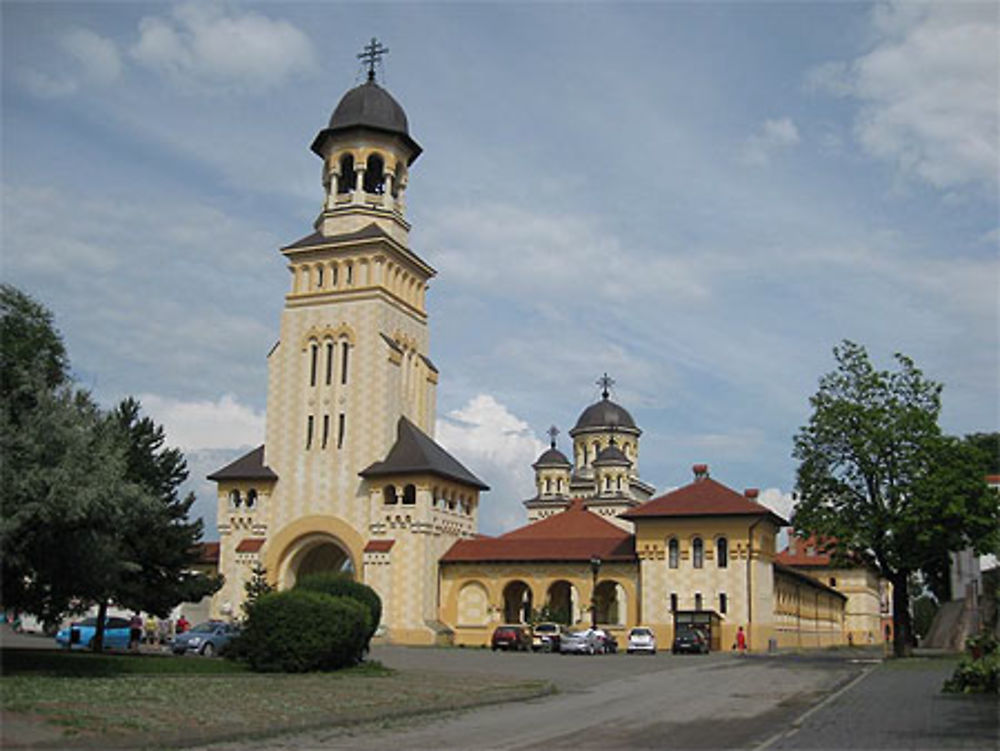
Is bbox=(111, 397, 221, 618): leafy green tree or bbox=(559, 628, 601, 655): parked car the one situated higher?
bbox=(111, 397, 221, 618): leafy green tree

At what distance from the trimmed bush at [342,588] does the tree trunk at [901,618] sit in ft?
68.5

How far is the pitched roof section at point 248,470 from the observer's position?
5476 cm

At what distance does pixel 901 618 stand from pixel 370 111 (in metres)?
36.2

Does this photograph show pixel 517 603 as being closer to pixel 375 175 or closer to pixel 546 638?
pixel 546 638

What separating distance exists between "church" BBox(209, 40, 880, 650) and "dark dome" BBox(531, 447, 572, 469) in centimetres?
3685

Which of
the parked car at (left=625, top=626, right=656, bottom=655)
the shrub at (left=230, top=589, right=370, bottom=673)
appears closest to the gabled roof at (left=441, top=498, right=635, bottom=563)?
the parked car at (left=625, top=626, right=656, bottom=655)

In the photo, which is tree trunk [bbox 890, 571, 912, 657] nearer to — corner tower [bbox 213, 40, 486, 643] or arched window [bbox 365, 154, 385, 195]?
corner tower [bbox 213, 40, 486, 643]

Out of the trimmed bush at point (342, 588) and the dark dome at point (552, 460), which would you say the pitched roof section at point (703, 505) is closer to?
the trimmed bush at point (342, 588)

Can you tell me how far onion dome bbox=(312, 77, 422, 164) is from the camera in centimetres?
5675

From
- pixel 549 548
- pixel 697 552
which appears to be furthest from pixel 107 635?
pixel 697 552

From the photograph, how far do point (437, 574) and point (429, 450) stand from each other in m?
6.22

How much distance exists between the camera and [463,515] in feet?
185

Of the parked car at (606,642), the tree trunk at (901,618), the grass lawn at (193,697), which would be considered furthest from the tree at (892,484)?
the grass lawn at (193,697)

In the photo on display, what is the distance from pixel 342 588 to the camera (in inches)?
1193
